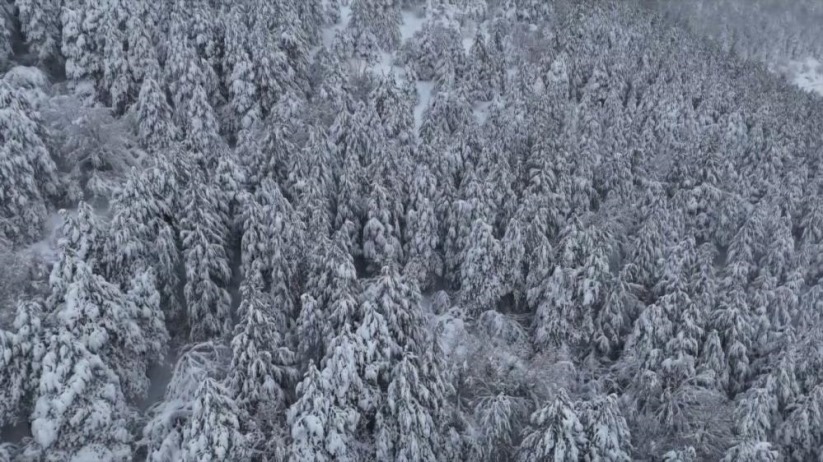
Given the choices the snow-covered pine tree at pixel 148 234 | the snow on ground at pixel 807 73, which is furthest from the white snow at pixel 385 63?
the snow on ground at pixel 807 73

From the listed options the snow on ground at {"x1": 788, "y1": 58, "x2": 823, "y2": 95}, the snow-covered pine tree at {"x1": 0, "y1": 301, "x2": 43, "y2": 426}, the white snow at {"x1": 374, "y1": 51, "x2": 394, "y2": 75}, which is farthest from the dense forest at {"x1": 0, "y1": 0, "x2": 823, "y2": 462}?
the snow on ground at {"x1": 788, "y1": 58, "x2": 823, "y2": 95}

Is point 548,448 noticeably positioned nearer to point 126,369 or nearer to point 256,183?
point 126,369

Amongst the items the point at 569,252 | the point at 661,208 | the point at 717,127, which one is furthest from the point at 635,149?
the point at 569,252

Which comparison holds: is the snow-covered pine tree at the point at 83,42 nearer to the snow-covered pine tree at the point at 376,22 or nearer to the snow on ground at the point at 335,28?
the snow on ground at the point at 335,28

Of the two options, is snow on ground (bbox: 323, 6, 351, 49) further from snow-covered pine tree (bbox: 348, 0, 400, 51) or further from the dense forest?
the dense forest

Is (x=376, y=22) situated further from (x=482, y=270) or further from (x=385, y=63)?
(x=482, y=270)

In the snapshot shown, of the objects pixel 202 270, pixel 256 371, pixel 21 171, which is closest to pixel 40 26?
pixel 21 171
